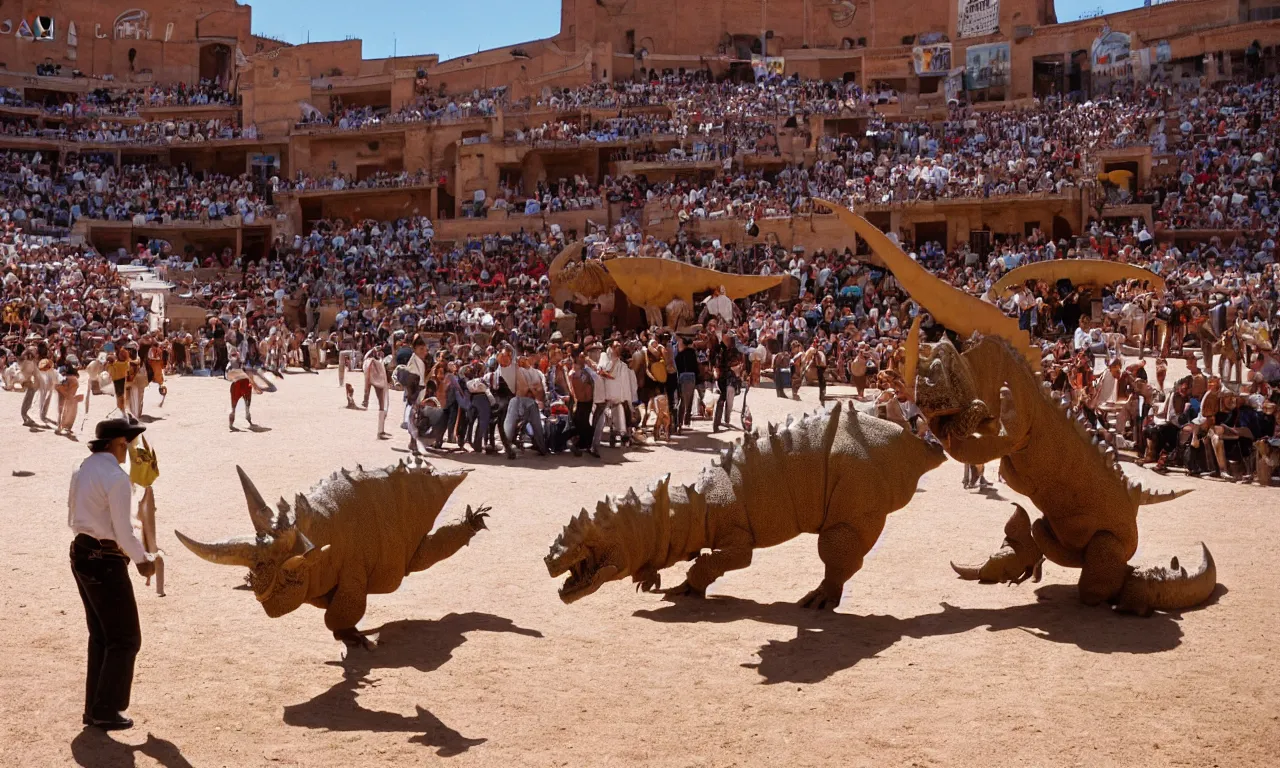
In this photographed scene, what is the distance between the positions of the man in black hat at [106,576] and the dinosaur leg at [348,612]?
161 centimetres

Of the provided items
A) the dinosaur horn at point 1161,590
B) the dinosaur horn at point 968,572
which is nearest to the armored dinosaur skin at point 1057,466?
the dinosaur horn at point 1161,590

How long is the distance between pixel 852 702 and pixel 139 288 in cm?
3254

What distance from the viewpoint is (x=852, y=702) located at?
754 centimetres

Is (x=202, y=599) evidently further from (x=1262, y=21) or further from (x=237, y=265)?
(x=1262, y=21)

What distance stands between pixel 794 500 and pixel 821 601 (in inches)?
29.9

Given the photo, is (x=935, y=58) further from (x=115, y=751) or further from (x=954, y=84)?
(x=115, y=751)

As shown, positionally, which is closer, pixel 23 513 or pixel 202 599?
pixel 202 599

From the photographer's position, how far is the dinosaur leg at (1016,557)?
32.7 feet

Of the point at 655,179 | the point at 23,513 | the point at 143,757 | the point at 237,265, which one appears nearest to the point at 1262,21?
the point at 655,179

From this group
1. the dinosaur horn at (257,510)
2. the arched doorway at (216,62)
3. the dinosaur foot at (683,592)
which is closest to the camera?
the dinosaur horn at (257,510)

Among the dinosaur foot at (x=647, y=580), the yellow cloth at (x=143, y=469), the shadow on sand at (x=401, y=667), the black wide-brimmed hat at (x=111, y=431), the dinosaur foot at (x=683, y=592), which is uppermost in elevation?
the black wide-brimmed hat at (x=111, y=431)

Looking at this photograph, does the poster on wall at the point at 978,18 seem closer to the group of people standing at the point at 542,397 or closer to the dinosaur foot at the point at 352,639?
the group of people standing at the point at 542,397

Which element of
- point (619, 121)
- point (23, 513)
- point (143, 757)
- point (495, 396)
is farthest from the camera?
point (619, 121)

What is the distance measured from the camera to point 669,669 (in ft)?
26.8
